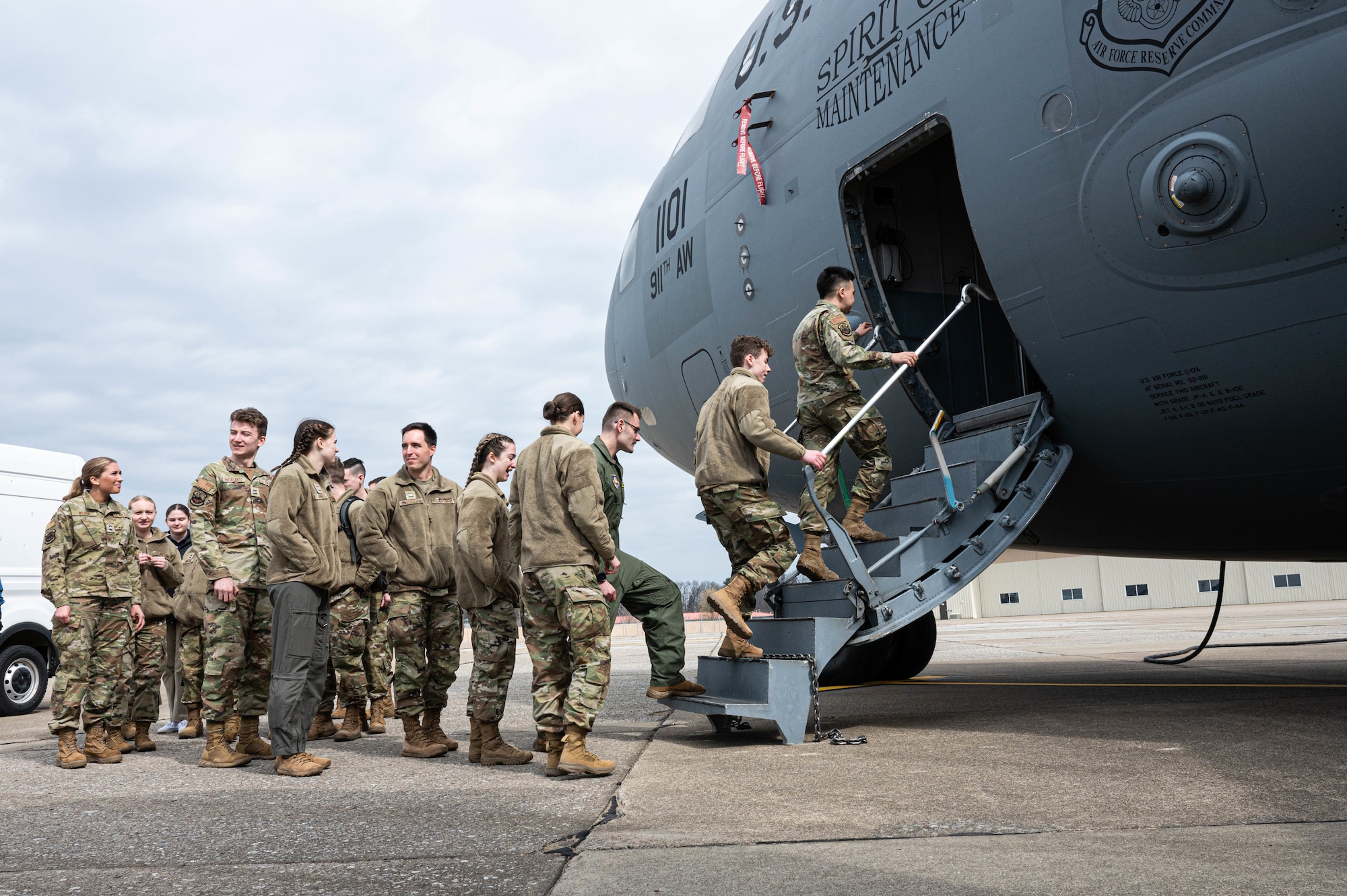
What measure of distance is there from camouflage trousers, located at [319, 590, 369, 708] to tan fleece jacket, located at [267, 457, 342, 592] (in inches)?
45.7

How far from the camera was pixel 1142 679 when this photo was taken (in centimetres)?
816

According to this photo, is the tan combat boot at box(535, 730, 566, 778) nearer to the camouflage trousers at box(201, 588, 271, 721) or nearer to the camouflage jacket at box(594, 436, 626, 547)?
the camouflage jacket at box(594, 436, 626, 547)

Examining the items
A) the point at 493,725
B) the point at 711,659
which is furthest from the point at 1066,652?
the point at 493,725

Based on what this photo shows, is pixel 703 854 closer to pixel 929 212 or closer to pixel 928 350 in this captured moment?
pixel 928 350

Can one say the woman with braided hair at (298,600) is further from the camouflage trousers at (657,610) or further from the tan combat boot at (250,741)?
the camouflage trousers at (657,610)

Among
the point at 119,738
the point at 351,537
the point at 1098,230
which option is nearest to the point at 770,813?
the point at 1098,230

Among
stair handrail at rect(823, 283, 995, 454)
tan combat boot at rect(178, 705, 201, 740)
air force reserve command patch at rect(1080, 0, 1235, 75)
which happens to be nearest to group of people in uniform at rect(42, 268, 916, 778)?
stair handrail at rect(823, 283, 995, 454)

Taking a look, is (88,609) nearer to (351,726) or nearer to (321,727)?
(321,727)

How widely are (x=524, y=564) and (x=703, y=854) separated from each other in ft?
6.99

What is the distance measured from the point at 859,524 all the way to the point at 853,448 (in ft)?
1.57

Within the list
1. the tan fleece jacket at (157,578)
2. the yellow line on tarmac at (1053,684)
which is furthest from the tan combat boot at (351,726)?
the yellow line on tarmac at (1053,684)

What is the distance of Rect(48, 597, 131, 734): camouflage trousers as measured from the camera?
234 inches

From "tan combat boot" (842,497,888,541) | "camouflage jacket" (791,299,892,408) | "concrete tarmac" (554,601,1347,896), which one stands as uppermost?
"camouflage jacket" (791,299,892,408)

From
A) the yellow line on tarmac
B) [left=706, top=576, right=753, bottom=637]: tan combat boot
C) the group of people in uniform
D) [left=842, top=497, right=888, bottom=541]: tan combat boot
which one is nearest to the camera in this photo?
the group of people in uniform
